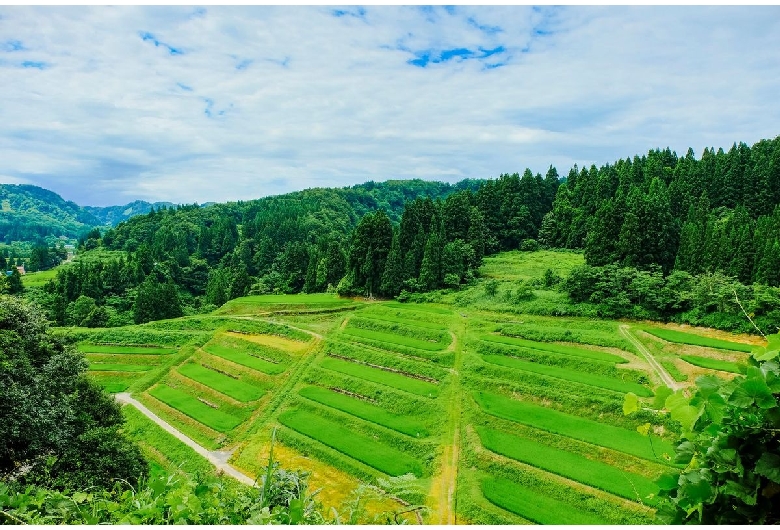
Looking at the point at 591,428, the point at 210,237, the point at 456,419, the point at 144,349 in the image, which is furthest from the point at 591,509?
the point at 210,237

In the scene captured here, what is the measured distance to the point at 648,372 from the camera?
89.7ft

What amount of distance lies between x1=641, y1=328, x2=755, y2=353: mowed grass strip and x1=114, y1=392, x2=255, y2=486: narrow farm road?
27.0 m

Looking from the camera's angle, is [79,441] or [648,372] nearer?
[79,441]

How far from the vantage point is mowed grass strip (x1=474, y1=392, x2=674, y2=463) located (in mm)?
22403

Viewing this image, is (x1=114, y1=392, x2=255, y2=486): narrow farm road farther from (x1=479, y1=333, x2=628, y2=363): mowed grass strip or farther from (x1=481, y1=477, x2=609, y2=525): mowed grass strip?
(x1=479, y1=333, x2=628, y2=363): mowed grass strip

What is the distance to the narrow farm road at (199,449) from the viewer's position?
958 inches

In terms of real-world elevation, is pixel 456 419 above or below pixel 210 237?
below

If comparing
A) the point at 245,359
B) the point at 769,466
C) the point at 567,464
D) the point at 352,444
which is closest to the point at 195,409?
the point at 245,359

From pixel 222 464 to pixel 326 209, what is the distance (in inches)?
4153

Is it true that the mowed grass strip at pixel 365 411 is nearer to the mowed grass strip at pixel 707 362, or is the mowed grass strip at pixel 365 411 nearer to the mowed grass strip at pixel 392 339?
the mowed grass strip at pixel 392 339

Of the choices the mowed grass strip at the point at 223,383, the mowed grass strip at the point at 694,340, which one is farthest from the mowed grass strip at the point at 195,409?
the mowed grass strip at the point at 694,340

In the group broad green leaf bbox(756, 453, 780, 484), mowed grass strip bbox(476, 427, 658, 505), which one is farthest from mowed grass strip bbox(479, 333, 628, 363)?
broad green leaf bbox(756, 453, 780, 484)

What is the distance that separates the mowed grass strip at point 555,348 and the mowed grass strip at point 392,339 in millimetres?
3695

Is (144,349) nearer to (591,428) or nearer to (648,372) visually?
(591,428)
